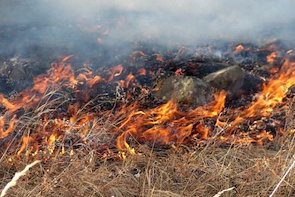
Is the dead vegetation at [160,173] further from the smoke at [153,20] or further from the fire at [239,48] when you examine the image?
the smoke at [153,20]

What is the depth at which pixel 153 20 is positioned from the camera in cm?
536

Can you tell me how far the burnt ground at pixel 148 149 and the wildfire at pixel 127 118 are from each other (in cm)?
6

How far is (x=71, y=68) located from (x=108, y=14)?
1.64m

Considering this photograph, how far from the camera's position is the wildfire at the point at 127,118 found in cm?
323

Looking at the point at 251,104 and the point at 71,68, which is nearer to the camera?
the point at 251,104

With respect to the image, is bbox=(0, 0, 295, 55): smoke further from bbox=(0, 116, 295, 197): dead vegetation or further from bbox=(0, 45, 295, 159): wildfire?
bbox=(0, 116, 295, 197): dead vegetation

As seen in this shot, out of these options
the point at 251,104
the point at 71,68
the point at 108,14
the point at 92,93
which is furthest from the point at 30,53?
the point at 251,104

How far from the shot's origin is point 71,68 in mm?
4094

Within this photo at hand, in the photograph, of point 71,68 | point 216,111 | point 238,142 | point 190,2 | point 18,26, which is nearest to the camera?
point 238,142

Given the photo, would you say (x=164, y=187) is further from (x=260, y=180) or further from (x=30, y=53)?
(x=30, y=53)

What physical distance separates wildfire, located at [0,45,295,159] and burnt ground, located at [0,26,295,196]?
6cm

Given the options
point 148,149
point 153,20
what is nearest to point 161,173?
point 148,149

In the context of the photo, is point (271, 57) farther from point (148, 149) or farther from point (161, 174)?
point (161, 174)

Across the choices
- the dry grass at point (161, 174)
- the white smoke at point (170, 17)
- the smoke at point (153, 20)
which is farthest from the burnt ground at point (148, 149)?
the white smoke at point (170, 17)
